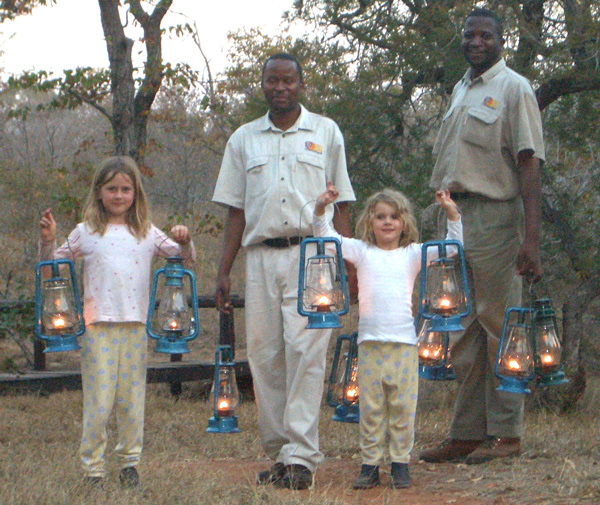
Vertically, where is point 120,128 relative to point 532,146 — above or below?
above

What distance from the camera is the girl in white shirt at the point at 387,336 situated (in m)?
4.66

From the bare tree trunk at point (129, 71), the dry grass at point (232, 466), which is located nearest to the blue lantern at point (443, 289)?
the dry grass at point (232, 466)

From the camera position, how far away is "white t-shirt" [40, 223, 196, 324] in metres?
4.53

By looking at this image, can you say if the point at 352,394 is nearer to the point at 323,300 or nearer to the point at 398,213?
the point at 323,300

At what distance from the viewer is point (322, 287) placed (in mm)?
4473

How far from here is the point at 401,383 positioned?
466 centimetres

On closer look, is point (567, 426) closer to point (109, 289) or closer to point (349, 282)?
point (349, 282)

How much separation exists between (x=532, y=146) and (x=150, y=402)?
5.48 meters

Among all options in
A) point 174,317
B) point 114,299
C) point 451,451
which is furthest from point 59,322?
point 451,451

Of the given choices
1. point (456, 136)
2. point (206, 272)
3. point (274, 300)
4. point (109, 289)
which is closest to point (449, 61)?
point (456, 136)

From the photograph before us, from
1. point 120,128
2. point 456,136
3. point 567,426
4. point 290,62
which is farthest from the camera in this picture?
point 120,128

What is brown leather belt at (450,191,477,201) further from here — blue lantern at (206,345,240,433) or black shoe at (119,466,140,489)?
black shoe at (119,466,140,489)

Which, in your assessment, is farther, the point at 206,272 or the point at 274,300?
the point at 206,272

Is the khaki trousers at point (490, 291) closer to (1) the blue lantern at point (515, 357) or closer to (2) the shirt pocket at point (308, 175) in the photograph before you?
(1) the blue lantern at point (515, 357)
